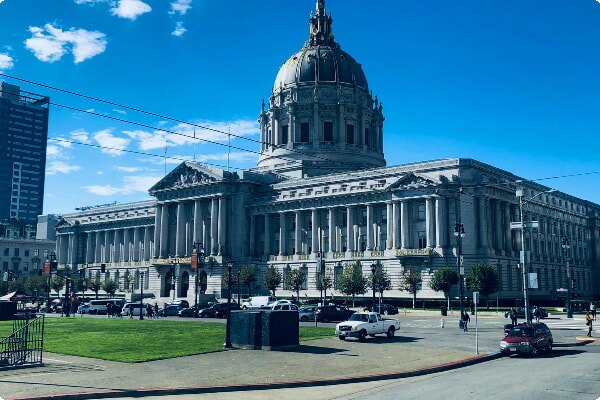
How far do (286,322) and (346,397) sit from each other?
40.9 feet

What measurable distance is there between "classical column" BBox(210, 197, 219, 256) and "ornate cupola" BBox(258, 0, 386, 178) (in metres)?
15.5

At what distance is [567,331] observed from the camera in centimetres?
4738

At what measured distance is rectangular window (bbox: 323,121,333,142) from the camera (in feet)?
409

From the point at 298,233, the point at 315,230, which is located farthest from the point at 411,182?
the point at 298,233

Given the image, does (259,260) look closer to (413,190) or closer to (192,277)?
(192,277)

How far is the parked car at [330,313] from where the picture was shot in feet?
187

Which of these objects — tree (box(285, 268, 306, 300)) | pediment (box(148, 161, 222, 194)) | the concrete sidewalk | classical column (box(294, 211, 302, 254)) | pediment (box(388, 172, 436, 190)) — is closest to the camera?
the concrete sidewalk

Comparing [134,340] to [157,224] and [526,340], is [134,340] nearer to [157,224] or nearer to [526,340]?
[526,340]

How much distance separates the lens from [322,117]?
125 m

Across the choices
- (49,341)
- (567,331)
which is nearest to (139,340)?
(49,341)

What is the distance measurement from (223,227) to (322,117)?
32.3m

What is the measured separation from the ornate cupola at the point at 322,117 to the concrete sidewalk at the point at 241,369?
85.4 metres

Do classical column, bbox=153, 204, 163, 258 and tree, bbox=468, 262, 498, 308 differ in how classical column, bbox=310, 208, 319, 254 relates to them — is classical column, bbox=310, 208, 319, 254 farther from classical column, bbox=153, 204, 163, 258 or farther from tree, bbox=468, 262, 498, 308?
classical column, bbox=153, 204, 163, 258

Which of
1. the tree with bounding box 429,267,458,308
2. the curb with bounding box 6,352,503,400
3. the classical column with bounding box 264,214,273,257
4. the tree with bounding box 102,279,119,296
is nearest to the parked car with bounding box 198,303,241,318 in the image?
the tree with bounding box 429,267,458,308
